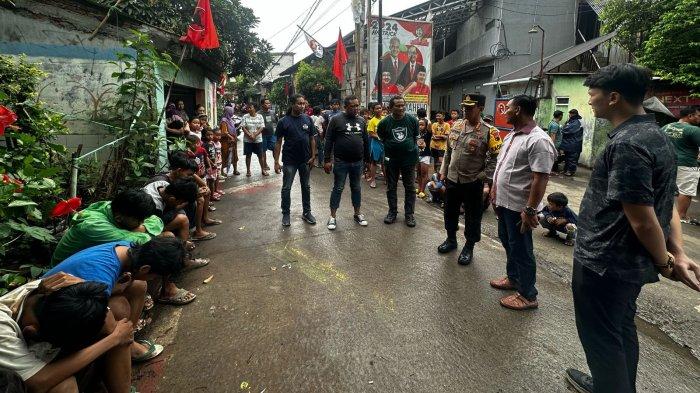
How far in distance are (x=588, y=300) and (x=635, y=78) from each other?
107 cm

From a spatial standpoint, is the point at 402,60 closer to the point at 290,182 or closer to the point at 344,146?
the point at 344,146

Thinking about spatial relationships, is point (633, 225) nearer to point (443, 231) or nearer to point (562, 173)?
point (443, 231)

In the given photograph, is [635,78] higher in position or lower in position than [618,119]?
higher

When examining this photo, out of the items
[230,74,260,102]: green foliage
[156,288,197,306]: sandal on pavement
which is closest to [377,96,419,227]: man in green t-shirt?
[156,288,197,306]: sandal on pavement

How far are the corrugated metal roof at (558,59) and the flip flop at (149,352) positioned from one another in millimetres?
13695

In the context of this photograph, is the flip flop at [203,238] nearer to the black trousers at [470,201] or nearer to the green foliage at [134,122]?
the green foliage at [134,122]

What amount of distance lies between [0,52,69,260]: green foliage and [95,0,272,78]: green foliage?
10.4 feet

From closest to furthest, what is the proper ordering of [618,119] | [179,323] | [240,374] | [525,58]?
[618,119] < [240,374] < [179,323] < [525,58]

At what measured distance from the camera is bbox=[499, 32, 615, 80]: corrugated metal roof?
12.9 meters

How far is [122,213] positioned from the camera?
9.00ft

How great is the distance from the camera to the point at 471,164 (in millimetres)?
3805

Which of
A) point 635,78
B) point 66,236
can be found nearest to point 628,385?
point 635,78

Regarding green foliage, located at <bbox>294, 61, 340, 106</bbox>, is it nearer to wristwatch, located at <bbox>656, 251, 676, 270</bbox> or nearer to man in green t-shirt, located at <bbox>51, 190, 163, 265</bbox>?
man in green t-shirt, located at <bbox>51, 190, 163, 265</bbox>

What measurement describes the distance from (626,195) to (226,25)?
1284 centimetres
